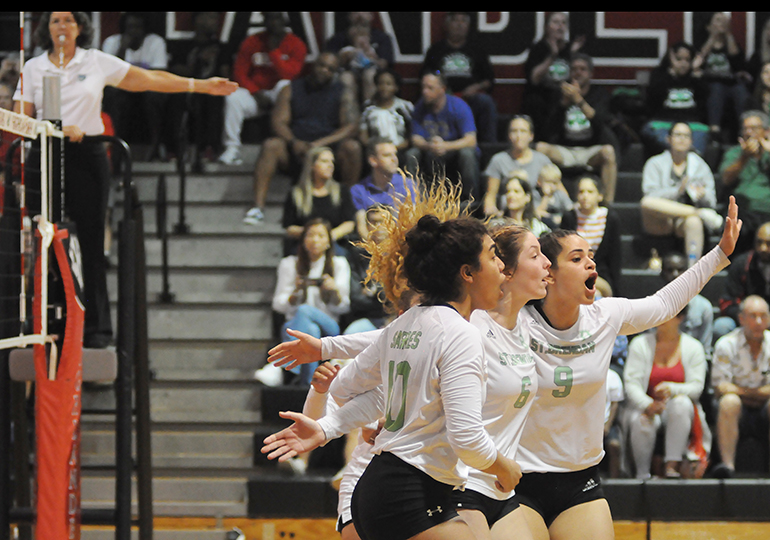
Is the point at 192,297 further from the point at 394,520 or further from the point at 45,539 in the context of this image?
the point at 394,520

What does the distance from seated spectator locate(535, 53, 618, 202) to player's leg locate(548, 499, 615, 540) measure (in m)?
5.00

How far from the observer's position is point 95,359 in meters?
4.59

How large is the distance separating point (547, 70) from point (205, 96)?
10.6 ft

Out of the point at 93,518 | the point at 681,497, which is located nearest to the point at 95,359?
the point at 93,518

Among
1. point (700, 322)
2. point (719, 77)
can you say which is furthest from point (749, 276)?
point (719, 77)

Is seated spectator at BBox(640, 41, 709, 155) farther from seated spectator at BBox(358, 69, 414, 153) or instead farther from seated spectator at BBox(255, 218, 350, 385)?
seated spectator at BBox(255, 218, 350, 385)

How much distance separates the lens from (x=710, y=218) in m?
7.52

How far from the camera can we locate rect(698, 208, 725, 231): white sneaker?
7512 mm

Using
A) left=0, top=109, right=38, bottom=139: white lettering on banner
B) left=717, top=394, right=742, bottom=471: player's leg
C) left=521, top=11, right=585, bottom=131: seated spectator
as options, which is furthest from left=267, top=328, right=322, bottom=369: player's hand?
left=521, top=11, right=585, bottom=131: seated spectator

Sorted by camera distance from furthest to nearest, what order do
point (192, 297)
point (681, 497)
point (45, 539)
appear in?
point (192, 297), point (681, 497), point (45, 539)

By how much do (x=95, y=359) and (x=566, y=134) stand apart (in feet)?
16.3

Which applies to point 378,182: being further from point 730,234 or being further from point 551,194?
point 730,234

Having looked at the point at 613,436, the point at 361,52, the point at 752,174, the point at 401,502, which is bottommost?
the point at 613,436

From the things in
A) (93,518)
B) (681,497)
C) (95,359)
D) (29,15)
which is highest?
(29,15)
